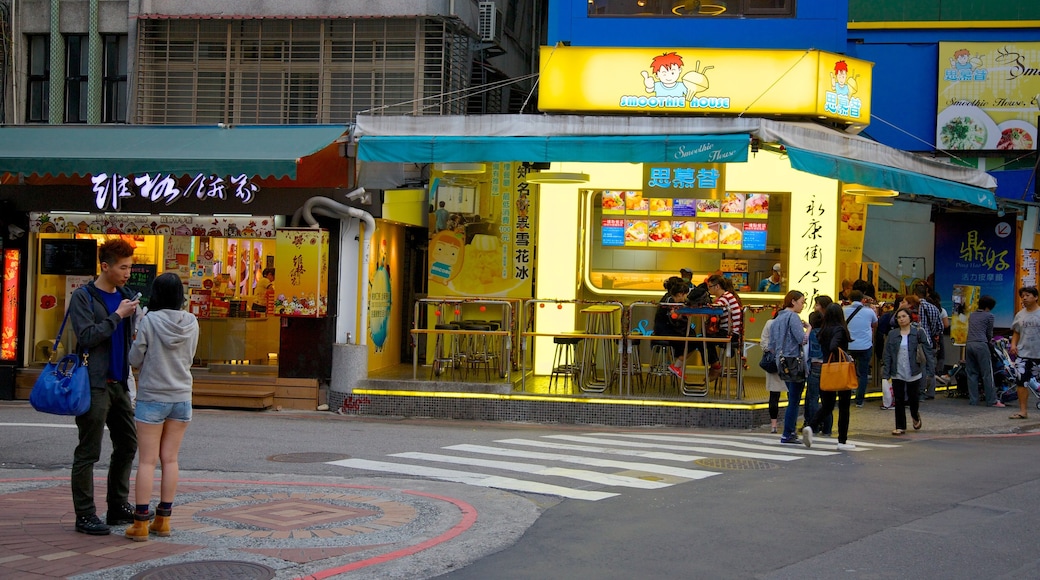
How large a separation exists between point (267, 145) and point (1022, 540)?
11.1 m

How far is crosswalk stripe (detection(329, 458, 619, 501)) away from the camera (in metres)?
9.30

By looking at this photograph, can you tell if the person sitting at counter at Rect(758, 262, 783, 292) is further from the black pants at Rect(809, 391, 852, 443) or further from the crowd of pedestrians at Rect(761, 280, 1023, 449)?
the black pants at Rect(809, 391, 852, 443)

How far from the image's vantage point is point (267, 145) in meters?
15.4

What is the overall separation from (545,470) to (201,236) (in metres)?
7.72

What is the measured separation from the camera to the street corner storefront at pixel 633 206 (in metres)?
14.8

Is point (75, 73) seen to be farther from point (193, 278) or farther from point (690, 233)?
point (690, 233)

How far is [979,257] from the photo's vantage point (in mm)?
21734

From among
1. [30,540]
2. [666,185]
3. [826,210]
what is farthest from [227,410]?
[826,210]

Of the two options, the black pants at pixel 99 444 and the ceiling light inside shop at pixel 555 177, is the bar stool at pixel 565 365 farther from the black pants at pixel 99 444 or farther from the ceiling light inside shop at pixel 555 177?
the black pants at pixel 99 444

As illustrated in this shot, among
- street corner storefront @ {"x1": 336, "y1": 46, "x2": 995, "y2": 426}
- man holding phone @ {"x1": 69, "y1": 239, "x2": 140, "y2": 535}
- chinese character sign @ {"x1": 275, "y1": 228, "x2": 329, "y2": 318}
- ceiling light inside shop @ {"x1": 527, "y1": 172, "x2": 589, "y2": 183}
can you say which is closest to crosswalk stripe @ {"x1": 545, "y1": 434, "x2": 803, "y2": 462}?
street corner storefront @ {"x1": 336, "y1": 46, "x2": 995, "y2": 426}

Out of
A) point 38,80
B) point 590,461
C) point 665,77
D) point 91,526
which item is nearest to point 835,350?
point 590,461

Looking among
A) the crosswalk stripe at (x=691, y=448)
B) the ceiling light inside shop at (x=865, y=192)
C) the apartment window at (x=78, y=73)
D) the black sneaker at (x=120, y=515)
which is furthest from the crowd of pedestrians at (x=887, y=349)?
the apartment window at (x=78, y=73)

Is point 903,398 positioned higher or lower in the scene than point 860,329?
lower

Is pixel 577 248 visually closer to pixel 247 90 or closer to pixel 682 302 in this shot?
pixel 682 302
